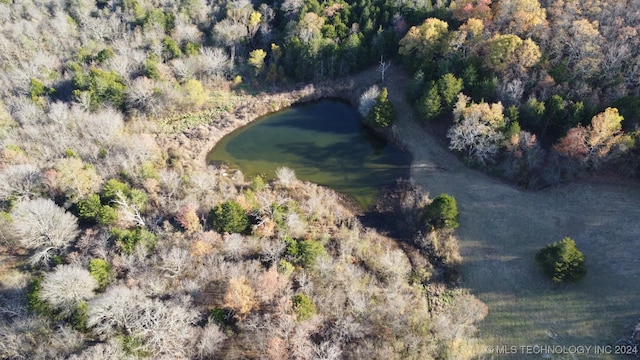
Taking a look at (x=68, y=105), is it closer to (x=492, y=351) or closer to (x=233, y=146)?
(x=233, y=146)

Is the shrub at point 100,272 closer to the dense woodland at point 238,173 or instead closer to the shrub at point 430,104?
the dense woodland at point 238,173

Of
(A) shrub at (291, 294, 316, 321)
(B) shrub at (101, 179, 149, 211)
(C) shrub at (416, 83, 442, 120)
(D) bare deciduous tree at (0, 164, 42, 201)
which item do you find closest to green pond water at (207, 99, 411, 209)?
(C) shrub at (416, 83, 442, 120)

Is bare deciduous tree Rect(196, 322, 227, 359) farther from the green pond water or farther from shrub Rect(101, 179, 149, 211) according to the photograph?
the green pond water

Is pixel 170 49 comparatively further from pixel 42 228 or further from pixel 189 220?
pixel 42 228

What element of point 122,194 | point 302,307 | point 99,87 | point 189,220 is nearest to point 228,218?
point 189,220

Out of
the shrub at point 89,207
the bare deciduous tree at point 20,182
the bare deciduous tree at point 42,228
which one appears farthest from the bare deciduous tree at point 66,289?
the bare deciduous tree at point 20,182

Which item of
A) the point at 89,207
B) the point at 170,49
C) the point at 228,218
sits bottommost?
the point at 89,207
